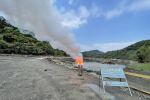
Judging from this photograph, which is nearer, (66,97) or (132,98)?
(66,97)

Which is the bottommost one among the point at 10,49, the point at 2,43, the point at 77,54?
the point at 77,54

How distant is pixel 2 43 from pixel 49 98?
5086 cm

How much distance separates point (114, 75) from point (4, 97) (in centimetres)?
623

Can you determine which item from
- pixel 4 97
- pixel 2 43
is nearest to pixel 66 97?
pixel 4 97

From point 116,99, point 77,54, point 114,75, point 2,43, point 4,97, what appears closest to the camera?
point 4,97

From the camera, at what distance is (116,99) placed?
14.0ft

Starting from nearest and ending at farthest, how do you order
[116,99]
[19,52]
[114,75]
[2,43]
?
1. [116,99]
2. [114,75]
3. [2,43]
4. [19,52]

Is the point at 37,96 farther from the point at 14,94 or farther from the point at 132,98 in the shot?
the point at 132,98

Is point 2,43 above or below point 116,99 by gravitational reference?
above

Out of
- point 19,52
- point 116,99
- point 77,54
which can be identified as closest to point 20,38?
point 19,52

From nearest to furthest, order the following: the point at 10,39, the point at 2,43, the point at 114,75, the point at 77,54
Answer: the point at 114,75 < the point at 77,54 < the point at 2,43 < the point at 10,39

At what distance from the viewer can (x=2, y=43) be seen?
40.2 m

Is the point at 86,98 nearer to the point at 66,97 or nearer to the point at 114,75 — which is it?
the point at 66,97

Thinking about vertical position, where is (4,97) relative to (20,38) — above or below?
below
